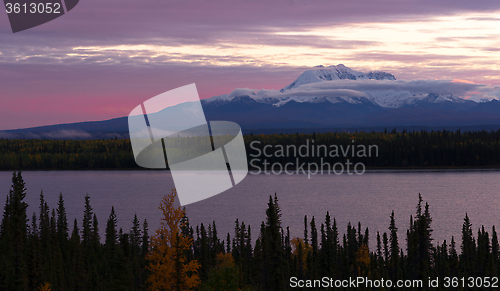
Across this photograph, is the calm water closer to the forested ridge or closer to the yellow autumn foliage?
the forested ridge

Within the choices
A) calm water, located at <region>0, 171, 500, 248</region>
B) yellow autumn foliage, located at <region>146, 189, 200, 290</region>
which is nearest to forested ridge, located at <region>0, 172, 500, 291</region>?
yellow autumn foliage, located at <region>146, 189, 200, 290</region>

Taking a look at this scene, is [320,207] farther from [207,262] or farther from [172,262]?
[172,262]

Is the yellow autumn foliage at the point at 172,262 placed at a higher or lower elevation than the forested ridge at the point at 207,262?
higher

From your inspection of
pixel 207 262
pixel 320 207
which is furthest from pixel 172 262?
pixel 320 207

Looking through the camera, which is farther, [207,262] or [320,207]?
[320,207]

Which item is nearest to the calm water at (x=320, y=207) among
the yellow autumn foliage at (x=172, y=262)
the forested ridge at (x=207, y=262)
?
the forested ridge at (x=207, y=262)

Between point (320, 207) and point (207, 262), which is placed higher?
point (207, 262)

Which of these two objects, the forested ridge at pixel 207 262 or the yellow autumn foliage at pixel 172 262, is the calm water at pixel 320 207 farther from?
the yellow autumn foliage at pixel 172 262

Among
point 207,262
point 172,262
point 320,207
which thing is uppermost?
point 172,262

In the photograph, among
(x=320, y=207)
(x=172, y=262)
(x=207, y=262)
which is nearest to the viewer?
(x=172, y=262)

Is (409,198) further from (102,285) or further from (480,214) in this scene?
(102,285)

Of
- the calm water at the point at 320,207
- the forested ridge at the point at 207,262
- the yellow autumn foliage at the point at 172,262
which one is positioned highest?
the yellow autumn foliage at the point at 172,262

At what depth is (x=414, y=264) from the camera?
5950 cm

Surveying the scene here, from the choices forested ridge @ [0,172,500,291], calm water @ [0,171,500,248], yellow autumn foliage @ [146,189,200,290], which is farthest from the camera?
calm water @ [0,171,500,248]
